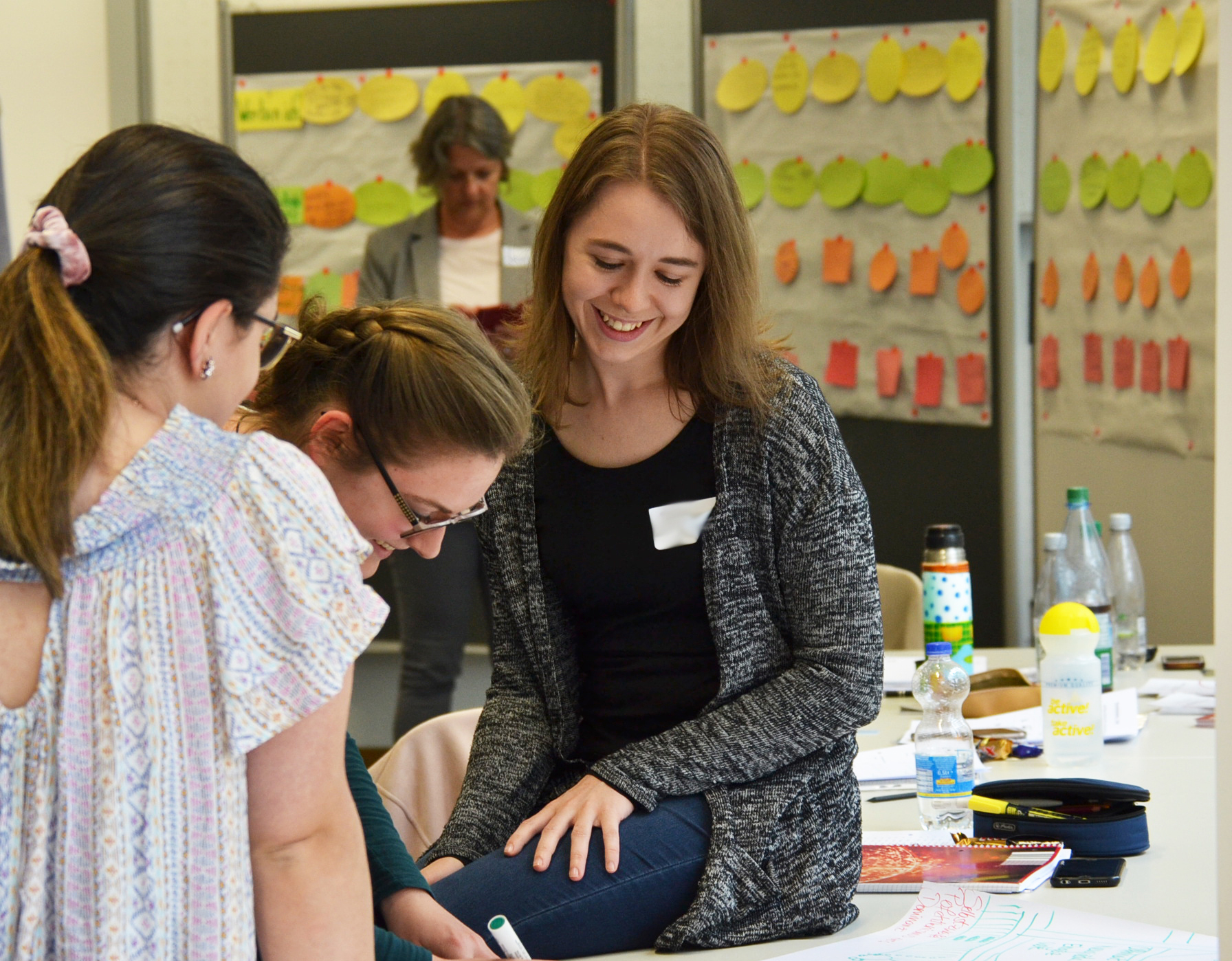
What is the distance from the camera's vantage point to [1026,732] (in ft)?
6.65

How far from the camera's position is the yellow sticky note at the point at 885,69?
13.3 feet

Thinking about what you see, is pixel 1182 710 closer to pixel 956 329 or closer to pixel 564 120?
pixel 956 329

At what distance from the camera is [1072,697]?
74.0 inches

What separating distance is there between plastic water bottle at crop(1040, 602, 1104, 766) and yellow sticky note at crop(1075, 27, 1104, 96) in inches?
86.0

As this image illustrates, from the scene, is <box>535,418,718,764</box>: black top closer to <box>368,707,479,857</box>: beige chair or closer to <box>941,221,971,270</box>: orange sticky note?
<box>368,707,479,857</box>: beige chair

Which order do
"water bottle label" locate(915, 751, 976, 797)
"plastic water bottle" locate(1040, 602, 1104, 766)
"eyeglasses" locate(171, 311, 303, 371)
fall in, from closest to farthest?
1. "eyeglasses" locate(171, 311, 303, 371)
2. "water bottle label" locate(915, 751, 976, 797)
3. "plastic water bottle" locate(1040, 602, 1104, 766)

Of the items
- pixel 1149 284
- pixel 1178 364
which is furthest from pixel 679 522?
pixel 1149 284

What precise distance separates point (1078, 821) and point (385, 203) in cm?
331

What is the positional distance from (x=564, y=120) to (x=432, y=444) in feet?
10.4

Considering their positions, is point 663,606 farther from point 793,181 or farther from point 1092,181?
point 793,181

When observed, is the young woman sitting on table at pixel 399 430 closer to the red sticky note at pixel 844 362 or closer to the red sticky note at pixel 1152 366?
the red sticky note at pixel 1152 366

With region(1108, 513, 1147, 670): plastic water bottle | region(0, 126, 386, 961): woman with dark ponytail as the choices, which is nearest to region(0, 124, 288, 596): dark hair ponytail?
region(0, 126, 386, 961): woman with dark ponytail

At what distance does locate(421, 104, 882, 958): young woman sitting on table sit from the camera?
1.37 metres

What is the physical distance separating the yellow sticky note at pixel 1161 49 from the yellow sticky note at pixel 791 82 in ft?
3.49
